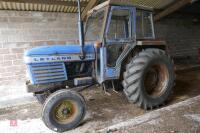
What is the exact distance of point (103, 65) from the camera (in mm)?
3424

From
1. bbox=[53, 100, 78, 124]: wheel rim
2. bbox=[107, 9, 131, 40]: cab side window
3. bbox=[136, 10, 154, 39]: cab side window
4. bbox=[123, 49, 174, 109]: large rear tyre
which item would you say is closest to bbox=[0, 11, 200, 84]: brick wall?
bbox=[107, 9, 131, 40]: cab side window

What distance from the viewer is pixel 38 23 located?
500 centimetres

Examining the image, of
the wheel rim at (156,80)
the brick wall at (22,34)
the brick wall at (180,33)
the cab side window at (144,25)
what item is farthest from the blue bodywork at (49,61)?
the brick wall at (180,33)

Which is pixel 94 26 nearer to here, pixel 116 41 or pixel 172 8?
pixel 116 41

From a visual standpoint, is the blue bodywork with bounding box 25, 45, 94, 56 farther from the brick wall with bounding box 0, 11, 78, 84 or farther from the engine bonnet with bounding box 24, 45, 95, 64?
the brick wall with bounding box 0, 11, 78, 84

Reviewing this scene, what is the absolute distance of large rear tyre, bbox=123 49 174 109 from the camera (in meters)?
3.37

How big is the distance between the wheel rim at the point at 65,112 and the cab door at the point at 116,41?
2.62 feet

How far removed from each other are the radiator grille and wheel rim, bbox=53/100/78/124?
0.47m

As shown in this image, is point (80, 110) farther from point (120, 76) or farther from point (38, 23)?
point (38, 23)

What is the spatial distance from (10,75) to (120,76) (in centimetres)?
266

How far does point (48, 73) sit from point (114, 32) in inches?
52.9

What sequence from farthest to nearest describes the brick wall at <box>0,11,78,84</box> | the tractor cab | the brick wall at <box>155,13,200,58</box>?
the brick wall at <box>155,13,200,58</box>, the brick wall at <box>0,11,78,84</box>, the tractor cab

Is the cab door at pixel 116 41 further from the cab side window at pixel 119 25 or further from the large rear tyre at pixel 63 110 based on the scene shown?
the large rear tyre at pixel 63 110

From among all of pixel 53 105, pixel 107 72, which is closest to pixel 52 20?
pixel 107 72
